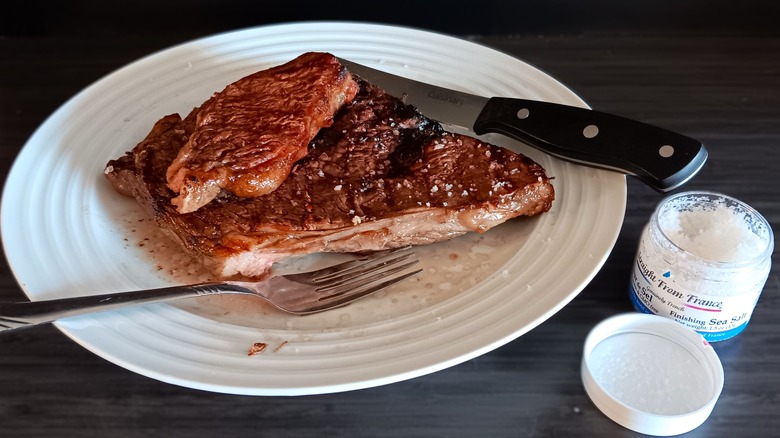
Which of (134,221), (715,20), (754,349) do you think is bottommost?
(754,349)

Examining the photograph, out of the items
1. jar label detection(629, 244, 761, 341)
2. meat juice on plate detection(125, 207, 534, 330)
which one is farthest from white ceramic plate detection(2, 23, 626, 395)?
jar label detection(629, 244, 761, 341)

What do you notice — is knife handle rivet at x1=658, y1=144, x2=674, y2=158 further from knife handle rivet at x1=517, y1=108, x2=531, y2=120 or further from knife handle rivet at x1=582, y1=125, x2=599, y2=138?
knife handle rivet at x1=517, y1=108, x2=531, y2=120

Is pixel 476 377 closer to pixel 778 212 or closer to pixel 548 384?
pixel 548 384

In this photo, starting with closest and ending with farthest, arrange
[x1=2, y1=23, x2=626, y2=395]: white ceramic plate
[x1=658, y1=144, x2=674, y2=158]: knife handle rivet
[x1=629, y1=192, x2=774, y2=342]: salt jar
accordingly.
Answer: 1. [x1=2, y1=23, x2=626, y2=395]: white ceramic plate
2. [x1=629, y1=192, x2=774, y2=342]: salt jar
3. [x1=658, y1=144, x2=674, y2=158]: knife handle rivet

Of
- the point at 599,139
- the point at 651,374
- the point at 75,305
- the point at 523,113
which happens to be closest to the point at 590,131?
the point at 599,139

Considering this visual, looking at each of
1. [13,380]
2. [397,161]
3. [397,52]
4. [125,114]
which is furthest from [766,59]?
[13,380]

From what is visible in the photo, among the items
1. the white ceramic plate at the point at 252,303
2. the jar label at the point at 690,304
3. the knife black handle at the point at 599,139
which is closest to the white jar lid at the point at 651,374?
the jar label at the point at 690,304

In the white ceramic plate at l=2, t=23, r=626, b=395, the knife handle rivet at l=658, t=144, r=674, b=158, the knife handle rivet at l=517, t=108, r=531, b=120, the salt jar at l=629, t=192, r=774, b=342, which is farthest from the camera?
the knife handle rivet at l=517, t=108, r=531, b=120
